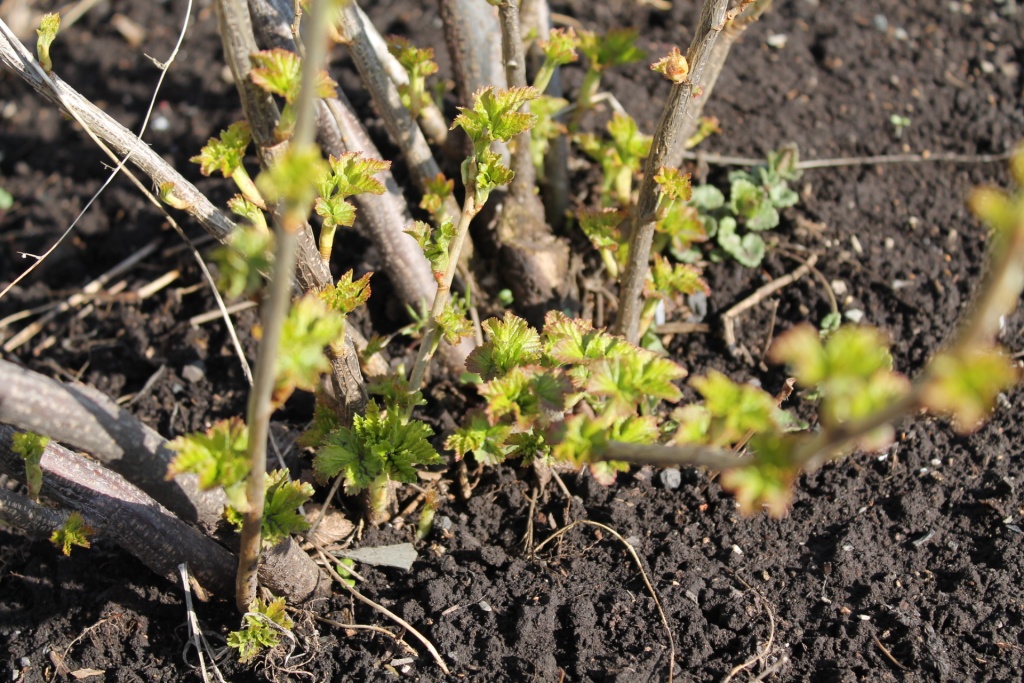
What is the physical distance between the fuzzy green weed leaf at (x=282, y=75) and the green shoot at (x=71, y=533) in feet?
2.96

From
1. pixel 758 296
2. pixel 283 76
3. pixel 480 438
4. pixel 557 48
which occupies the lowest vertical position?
pixel 758 296

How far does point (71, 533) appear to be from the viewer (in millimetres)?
1664

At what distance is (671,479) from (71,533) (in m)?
1.38

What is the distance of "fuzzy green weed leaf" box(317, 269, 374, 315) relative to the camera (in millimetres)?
1692

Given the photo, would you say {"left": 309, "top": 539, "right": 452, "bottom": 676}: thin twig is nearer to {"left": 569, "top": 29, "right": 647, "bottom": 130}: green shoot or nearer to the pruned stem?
the pruned stem

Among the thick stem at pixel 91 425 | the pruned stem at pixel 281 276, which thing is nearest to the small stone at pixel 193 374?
the thick stem at pixel 91 425

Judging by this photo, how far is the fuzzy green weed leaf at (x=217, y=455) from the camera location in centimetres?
131

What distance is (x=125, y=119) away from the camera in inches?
127

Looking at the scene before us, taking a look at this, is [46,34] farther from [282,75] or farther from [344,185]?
[344,185]

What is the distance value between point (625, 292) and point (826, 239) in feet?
2.87

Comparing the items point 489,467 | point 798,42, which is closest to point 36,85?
point 489,467

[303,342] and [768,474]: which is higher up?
[303,342]

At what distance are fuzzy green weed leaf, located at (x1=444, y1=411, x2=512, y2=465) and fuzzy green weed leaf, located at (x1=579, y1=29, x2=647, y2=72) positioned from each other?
45.5 inches

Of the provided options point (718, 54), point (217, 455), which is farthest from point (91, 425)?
point (718, 54)
